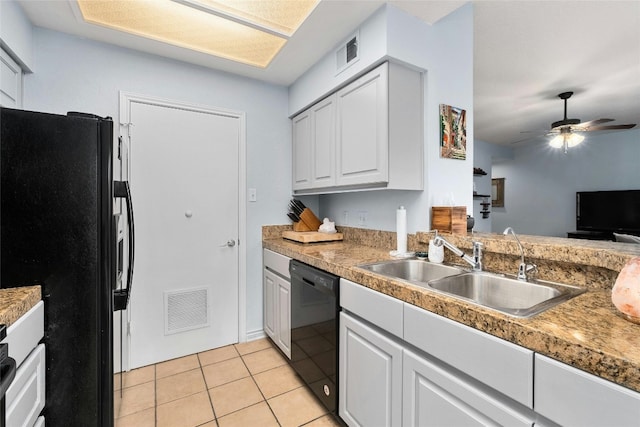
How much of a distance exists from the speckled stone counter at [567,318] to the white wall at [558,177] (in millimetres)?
5720

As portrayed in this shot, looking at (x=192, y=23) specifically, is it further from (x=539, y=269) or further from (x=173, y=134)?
(x=539, y=269)

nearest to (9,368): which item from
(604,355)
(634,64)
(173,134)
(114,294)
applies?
(114,294)

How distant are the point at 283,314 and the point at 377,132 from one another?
149cm

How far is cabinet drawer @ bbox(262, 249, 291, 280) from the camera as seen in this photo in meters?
2.16

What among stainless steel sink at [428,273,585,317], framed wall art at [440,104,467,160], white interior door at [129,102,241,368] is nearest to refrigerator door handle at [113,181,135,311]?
white interior door at [129,102,241,368]

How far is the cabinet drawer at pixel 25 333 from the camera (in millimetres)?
874

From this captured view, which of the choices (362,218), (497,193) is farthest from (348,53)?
(497,193)

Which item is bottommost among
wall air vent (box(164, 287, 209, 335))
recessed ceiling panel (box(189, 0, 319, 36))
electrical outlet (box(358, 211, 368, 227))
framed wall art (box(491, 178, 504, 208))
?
wall air vent (box(164, 287, 209, 335))

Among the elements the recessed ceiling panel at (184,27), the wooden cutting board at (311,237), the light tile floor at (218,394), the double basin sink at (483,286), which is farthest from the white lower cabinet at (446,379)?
the recessed ceiling panel at (184,27)

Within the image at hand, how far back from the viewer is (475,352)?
2.92ft

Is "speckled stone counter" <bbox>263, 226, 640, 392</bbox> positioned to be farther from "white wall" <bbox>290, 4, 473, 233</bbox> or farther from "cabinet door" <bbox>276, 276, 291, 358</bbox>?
"cabinet door" <bbox>276, 276, 291, 358</bbox>

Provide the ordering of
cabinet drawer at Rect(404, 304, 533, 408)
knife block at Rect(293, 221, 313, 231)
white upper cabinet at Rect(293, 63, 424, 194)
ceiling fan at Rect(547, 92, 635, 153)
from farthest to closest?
ceiling fan at Rect(547, 92, 635, 153) < knife block at Rect(293, 221, 313, 231) < white upper cabinet at Rect(293, 63, 424, 194) < cabinet drawer at Rect(404, 304, 533, 408)

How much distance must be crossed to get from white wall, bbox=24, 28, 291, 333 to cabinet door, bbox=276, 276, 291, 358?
0.42 meters

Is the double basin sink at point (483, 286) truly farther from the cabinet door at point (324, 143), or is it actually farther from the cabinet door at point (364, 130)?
the cabinet door at point (324, 143)
